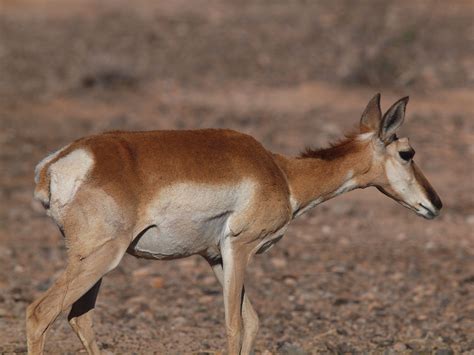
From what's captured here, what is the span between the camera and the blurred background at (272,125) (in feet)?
31.8

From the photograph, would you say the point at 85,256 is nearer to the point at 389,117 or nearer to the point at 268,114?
the point at 389,117

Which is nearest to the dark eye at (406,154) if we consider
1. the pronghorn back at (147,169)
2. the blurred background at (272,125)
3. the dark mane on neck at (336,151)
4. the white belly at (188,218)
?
the dark mane on neck at (336,151)

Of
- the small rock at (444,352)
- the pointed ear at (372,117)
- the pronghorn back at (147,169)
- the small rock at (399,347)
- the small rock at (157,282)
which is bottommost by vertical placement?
the small rock at (157,282)

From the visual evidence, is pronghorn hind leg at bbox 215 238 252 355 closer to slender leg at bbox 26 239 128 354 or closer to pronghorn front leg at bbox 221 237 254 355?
A: pronghorn front leg at bbox 221 237 254 355

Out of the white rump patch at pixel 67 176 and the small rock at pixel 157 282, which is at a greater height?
the white rump patch at pixel 67 176

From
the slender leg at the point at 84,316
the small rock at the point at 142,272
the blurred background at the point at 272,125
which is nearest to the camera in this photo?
the slender leg at the point at 84,316

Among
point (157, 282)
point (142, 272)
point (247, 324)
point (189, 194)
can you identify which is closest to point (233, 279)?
point (247, 324)

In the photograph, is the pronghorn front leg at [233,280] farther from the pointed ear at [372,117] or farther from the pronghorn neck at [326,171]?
the pointed ear at [372,117]

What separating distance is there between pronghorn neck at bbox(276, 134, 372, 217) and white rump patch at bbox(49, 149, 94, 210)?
5.22 ft

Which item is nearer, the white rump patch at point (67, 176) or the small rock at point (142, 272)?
the white rump patch at point (67, 176)

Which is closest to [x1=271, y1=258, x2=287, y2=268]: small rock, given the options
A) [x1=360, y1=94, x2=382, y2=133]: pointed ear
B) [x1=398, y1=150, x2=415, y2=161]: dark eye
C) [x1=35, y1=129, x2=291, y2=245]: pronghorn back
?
[x1=360, y1=94, x2=382, y2=133]: pointed ear

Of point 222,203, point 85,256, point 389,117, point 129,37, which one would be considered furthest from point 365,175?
point 129,37

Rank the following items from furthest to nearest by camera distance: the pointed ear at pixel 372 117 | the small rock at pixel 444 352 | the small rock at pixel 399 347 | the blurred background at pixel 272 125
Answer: the blurred background at pixel 272 125, the small rock at pixel 399 347, the small rock at pixel 444 352, the pointed ear at pixel 372 117

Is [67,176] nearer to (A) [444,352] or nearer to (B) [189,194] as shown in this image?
(B) [189,194]
